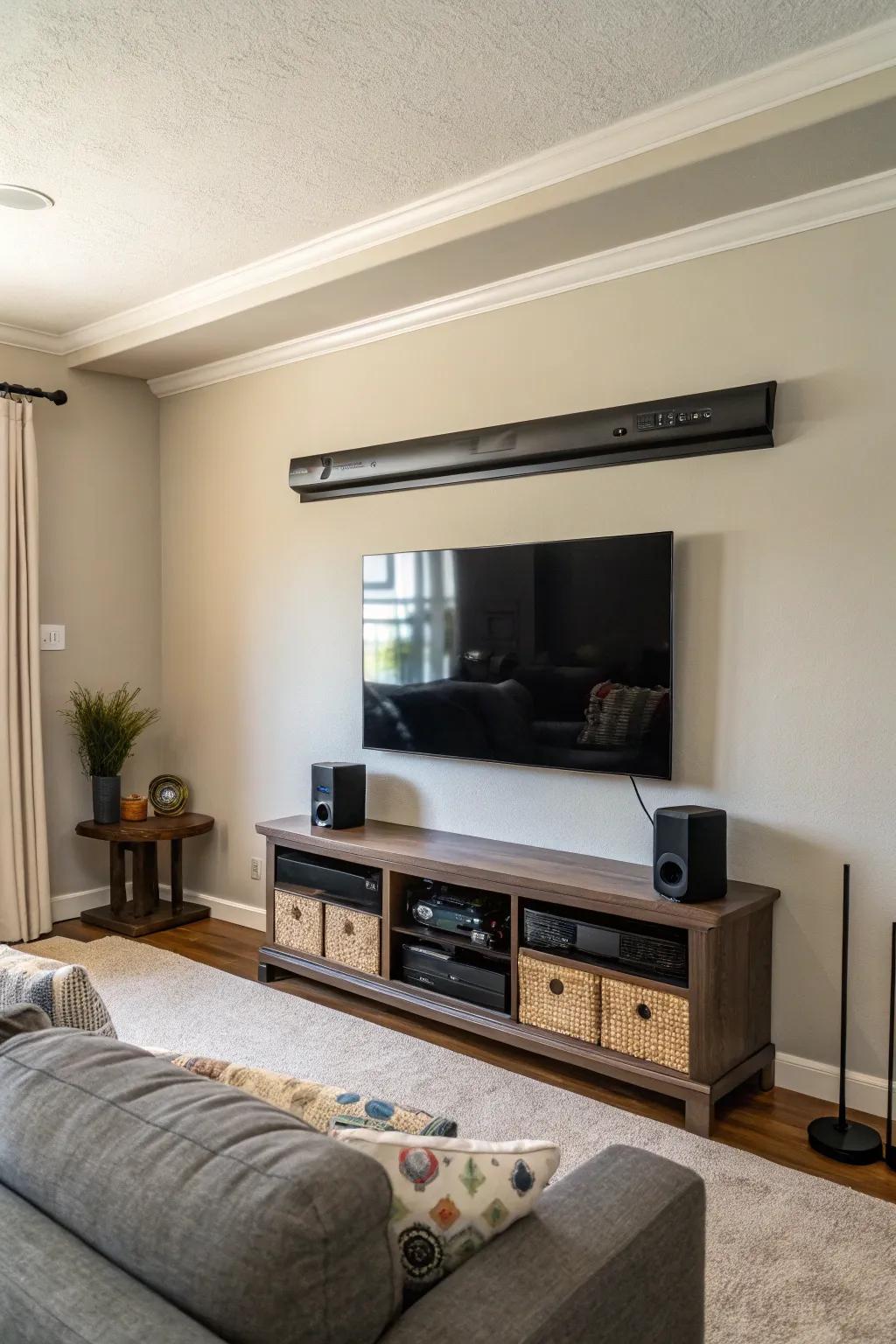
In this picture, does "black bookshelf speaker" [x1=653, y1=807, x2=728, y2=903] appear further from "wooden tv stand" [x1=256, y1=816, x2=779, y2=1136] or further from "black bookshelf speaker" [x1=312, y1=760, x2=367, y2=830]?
"black bookshelf speaker" [x1=312, y1=760, x2=367, y2=830]

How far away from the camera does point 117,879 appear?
466 centimetres

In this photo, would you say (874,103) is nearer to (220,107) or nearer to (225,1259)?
(220,107)

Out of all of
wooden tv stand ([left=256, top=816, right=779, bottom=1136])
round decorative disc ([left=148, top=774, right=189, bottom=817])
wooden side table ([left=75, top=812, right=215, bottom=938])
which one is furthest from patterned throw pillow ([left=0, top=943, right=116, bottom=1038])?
round decorative disc ([left=148, top=774, right=189, bottom=817])

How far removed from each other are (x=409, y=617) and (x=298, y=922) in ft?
4.04

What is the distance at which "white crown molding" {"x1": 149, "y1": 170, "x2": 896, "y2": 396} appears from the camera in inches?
110

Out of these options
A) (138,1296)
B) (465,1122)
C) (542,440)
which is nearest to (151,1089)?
(138,1296)

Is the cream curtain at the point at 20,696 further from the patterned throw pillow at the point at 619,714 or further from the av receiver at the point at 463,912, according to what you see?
the patterned throw pillow at the point at 619,714

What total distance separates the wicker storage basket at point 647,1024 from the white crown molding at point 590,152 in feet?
7.53

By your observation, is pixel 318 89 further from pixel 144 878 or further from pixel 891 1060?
pixel 144 878

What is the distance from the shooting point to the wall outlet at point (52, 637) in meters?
4.66

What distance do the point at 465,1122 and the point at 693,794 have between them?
1176 millimetres

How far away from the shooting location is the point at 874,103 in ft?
7.59

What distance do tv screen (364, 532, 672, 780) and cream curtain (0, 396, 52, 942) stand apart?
1.59 meters

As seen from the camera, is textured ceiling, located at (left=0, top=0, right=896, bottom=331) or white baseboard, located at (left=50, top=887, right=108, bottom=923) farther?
white baseboard, located at (left=50, top=887, right=108, bottom=923)
